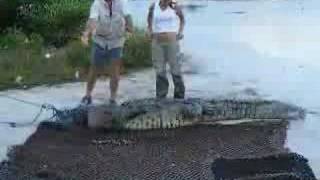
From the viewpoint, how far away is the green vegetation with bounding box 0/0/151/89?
1332 centimetres

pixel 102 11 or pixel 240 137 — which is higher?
pixel 102 11

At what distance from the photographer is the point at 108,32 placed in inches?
412

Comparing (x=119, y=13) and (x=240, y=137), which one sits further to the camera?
(x=119, y=13)

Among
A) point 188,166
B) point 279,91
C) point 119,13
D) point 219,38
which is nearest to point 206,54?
point 219,38

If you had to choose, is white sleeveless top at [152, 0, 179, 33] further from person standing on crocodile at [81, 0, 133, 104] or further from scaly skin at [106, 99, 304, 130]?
scaly skin at [106, 99, 304, 130]

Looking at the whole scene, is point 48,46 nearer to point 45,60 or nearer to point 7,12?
point 7,12

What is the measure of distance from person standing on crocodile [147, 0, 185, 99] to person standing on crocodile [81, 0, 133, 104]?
0.44 meters

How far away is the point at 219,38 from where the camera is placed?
717 inches

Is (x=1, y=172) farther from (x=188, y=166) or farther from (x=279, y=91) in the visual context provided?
(x=279, y=91)

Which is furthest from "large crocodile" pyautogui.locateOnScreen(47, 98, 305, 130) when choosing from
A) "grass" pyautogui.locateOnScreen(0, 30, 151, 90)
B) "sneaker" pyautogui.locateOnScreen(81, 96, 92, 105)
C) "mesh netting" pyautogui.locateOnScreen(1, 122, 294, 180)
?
"grass" pyautogui.locateOnScreen(0, 30, 151, 90)

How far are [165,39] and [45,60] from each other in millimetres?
3903

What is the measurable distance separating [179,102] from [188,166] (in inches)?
79.7

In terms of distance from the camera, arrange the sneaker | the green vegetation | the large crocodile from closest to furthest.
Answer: the large crocodile < the sneaker < the green vegetation

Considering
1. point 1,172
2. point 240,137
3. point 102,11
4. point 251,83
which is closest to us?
point 1,172
